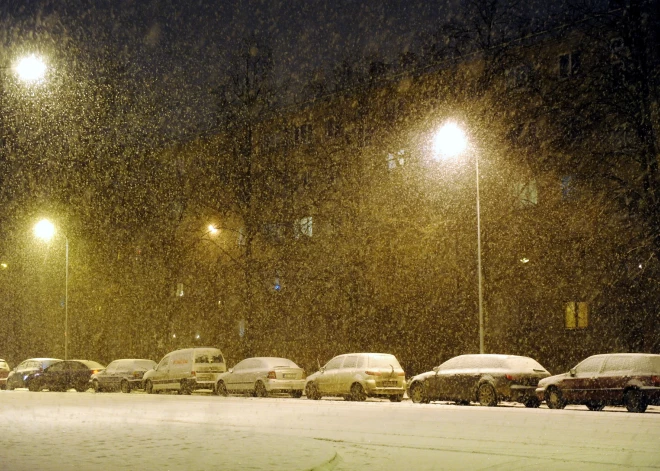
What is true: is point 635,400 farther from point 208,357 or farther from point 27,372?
point 27,372

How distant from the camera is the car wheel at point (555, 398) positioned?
917 inches

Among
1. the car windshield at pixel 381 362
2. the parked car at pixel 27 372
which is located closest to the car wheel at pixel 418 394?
the car windshield at pixel 381 362

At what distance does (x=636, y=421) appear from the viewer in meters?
17.7

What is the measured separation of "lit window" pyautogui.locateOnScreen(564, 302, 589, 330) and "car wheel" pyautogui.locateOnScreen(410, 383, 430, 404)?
1364 cm

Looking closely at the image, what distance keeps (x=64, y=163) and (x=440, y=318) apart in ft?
78.2

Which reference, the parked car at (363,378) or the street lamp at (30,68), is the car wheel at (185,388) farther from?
the street lamp at (30,68)

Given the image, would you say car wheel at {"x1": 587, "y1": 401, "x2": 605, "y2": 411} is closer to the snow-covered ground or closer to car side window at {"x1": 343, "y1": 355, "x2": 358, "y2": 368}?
the snow-covered ground

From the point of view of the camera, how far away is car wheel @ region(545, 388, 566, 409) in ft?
76.4

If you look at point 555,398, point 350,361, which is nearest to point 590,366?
point 555,398

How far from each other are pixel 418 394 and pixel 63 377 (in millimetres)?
19812

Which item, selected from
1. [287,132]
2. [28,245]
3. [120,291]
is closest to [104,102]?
[287,132]

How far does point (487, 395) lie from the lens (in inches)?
952

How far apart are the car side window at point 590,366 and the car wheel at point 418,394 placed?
16.2ft

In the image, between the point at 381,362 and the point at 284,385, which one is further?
the point at 284,385
